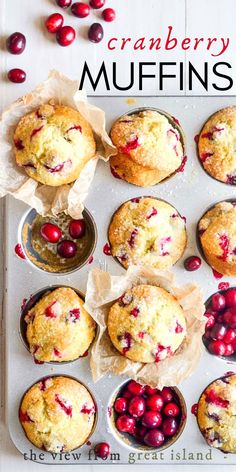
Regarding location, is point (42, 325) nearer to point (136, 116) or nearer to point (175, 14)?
point (136, 116)

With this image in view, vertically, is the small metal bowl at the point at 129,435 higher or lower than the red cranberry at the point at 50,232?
lower

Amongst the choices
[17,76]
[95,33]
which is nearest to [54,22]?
[95,33]

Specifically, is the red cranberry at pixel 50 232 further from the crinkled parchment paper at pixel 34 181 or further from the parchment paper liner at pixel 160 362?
the parchment paper liner at pixel 160 362

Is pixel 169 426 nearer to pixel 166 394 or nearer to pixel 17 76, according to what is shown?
pixel 166 394

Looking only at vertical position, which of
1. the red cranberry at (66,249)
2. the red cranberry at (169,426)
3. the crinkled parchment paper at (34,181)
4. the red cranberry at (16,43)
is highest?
the red cranberry at (16,43)

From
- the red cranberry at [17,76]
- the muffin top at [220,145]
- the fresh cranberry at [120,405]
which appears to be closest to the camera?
the muffin top at [220,145]

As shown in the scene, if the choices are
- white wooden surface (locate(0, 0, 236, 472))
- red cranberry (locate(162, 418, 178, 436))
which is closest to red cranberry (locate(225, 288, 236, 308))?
red cranberry (locate(162, 418, 178, 436))

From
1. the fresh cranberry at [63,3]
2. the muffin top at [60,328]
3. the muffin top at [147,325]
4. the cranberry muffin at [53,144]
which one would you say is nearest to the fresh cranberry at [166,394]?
the muffin top at [147,325]

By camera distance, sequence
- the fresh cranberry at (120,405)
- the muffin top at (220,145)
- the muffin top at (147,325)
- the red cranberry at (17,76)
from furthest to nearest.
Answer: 1. the red cranberry at (17,76)
2. the fresh cranberry at (120,405)
3. the muffin top at (220,145)
4. the muffin top at (147,325)
